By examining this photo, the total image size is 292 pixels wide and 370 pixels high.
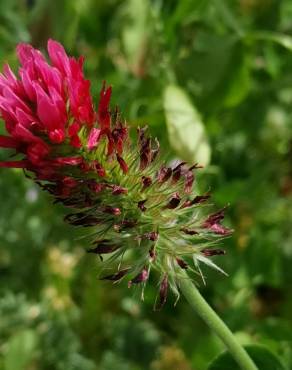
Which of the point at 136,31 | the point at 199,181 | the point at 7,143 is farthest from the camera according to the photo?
the point at 136,31

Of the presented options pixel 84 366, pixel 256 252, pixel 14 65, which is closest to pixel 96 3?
pixel 14 65

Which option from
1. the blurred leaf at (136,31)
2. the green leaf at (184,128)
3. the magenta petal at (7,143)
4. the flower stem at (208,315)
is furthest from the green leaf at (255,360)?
the blurred leaf at (136,31)

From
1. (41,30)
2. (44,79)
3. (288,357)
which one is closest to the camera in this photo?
(44,79)

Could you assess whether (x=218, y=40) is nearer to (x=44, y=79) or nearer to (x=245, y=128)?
(x=245, y=128)

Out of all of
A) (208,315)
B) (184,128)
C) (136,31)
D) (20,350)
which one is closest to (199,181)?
(184,128)

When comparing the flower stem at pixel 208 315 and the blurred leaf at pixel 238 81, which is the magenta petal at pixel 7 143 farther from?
the blurred leaf at pixel 238 81

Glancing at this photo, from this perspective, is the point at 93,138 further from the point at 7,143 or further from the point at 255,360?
the point at 255,360
